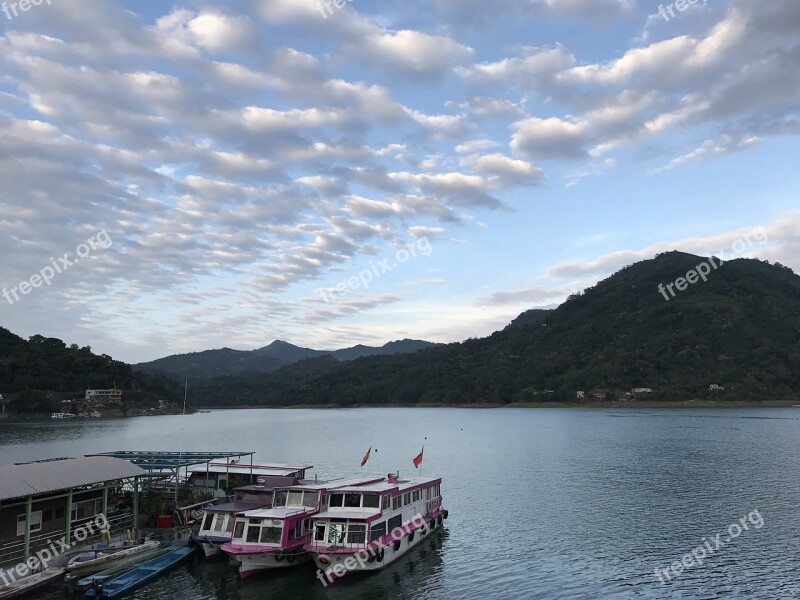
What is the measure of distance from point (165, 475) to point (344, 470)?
37.6 meters

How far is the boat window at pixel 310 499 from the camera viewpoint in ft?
129

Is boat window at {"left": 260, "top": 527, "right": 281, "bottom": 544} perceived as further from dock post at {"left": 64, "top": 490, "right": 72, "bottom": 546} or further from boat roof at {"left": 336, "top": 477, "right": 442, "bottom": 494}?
dock post at {"left": 64, "top": 490, "right": 72, "bottom": 546}

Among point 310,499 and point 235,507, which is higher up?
point 310,499

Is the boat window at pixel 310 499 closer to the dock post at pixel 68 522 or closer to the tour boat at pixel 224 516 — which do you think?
the tour boat at pixel 224 516

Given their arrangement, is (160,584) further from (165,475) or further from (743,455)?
(743,455)

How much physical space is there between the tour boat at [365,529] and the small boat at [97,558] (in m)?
11.2

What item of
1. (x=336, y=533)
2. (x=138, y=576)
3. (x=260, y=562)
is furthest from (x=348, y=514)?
(x=138, y=576)

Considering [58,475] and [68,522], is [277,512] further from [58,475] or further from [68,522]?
[58,475]

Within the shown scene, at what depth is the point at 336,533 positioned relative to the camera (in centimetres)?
3562
